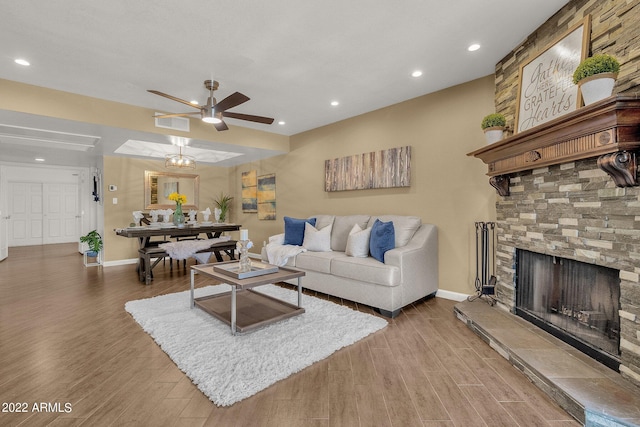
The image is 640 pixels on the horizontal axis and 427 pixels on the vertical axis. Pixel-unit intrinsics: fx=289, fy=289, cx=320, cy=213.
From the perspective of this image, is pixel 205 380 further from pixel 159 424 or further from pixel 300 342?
pixel 300 342

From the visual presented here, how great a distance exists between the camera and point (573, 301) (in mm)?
2076

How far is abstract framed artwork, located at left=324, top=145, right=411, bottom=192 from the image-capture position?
395cm

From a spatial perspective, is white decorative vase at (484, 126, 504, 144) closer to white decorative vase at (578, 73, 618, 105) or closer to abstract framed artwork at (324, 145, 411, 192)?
white decorative vase at (578, 73, 618, 105)

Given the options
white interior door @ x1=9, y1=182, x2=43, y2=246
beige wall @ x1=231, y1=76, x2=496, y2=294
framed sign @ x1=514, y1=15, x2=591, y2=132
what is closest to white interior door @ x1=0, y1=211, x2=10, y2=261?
white interior door @ x1=9, y1=182, x2=43, y2=246

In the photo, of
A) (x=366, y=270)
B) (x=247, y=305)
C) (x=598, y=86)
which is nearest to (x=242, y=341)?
(x=247, y=305)

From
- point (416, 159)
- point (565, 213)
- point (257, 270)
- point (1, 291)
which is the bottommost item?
point (1, 291)

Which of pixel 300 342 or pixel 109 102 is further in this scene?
pixel 109 102

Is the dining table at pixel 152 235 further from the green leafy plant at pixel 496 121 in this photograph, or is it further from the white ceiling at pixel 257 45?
the green leafy plant at pixel 496 121

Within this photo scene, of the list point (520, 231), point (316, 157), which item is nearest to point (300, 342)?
point (520, 231)

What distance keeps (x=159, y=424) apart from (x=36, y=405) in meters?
0.78

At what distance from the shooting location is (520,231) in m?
2.57

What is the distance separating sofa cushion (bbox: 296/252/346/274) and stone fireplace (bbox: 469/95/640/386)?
1842mm

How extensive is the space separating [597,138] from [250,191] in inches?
242

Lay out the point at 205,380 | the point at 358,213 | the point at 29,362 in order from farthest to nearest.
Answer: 1. the point at 358,213
2. the point at 29,362
3. the point at 205,380
